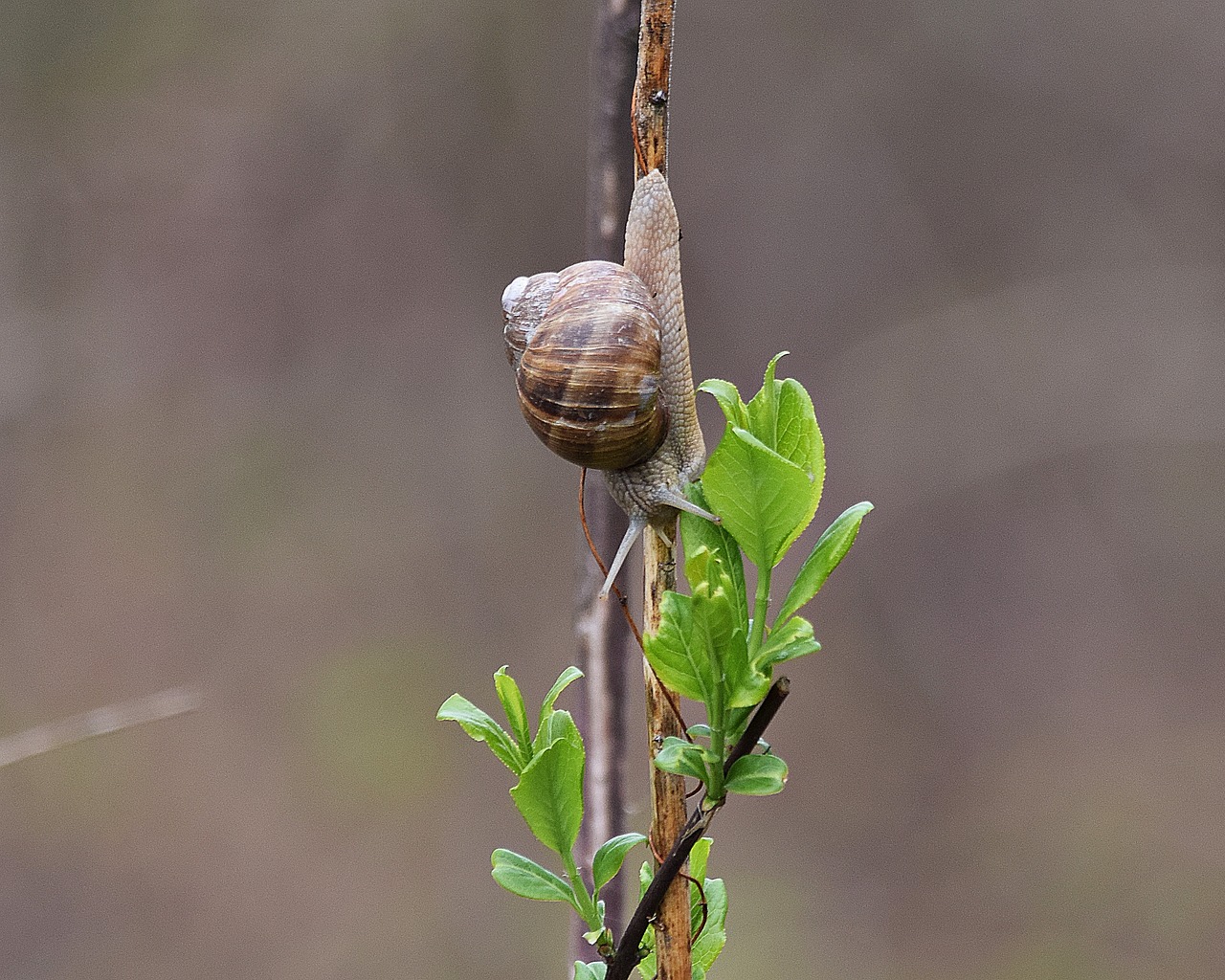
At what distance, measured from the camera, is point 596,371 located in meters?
0.51

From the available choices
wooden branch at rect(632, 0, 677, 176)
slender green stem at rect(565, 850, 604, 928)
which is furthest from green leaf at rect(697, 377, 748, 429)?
slender green stem at rect(565, 850, 604, 928)

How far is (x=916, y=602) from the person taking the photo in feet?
10.9

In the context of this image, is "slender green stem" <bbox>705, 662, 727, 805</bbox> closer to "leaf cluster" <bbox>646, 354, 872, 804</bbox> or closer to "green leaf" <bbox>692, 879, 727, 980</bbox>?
"leaf cluster" <bbox>646, 354, 872, 804</bbox>

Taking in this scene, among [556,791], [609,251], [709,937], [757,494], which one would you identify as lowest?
[709,937]

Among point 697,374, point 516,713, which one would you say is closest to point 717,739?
point 516,713

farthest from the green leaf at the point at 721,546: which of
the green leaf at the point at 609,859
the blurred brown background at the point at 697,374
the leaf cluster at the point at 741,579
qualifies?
the blurred brown background at the point at 697,374

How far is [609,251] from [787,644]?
0.26 m

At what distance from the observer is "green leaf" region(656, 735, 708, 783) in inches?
17.0

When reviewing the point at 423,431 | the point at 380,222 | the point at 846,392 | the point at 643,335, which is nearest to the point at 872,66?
the point at 846,392

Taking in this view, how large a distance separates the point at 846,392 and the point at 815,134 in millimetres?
749

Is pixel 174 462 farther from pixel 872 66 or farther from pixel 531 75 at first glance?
pixel 872 66

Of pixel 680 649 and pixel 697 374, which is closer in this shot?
pixel 680 649

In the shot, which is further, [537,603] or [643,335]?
[537,603]

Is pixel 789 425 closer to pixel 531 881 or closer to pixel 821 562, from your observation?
pixel 821 562
